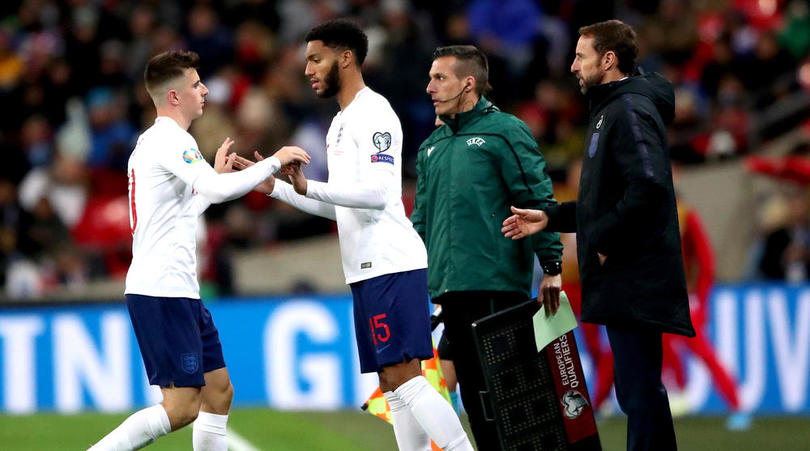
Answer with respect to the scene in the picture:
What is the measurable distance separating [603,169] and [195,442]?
2383 millimetres

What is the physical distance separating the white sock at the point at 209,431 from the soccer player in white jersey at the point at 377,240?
76 centimetres

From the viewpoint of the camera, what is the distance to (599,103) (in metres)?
5.87

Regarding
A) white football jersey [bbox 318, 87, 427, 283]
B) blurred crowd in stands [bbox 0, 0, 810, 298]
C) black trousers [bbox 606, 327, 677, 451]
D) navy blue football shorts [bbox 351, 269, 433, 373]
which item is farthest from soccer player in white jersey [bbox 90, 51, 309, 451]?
blurred crowd in stands [bbox 0, 0, 810, 298]

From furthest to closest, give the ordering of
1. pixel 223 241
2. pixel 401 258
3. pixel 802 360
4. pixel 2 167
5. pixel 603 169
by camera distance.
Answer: pixel 2 167 < pixel 223 241 < pixel 802 360 < pixel 401 258 < pixel 603 169

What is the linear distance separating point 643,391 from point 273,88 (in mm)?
10007

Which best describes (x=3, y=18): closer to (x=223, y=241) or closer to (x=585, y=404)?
(x=223, y=241)

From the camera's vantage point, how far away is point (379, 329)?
6.07 m

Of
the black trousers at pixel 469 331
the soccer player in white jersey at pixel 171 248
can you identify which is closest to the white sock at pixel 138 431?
the soccer player in white jersey at pixel 171 248

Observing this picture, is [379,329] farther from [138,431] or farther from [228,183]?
[138,431]

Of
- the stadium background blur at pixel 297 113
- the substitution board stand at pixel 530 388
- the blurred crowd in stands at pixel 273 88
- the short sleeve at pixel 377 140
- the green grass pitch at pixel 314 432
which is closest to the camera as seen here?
the short sleeve at pixel 377 140

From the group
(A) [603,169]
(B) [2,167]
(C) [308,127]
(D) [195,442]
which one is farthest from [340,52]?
(B) [2,167]

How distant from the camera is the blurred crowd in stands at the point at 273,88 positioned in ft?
44.7

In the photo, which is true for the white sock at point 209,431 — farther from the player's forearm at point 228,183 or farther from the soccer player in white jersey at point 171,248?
the player's forearm at point 228,183

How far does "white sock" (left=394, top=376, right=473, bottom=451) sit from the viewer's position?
5992mm
